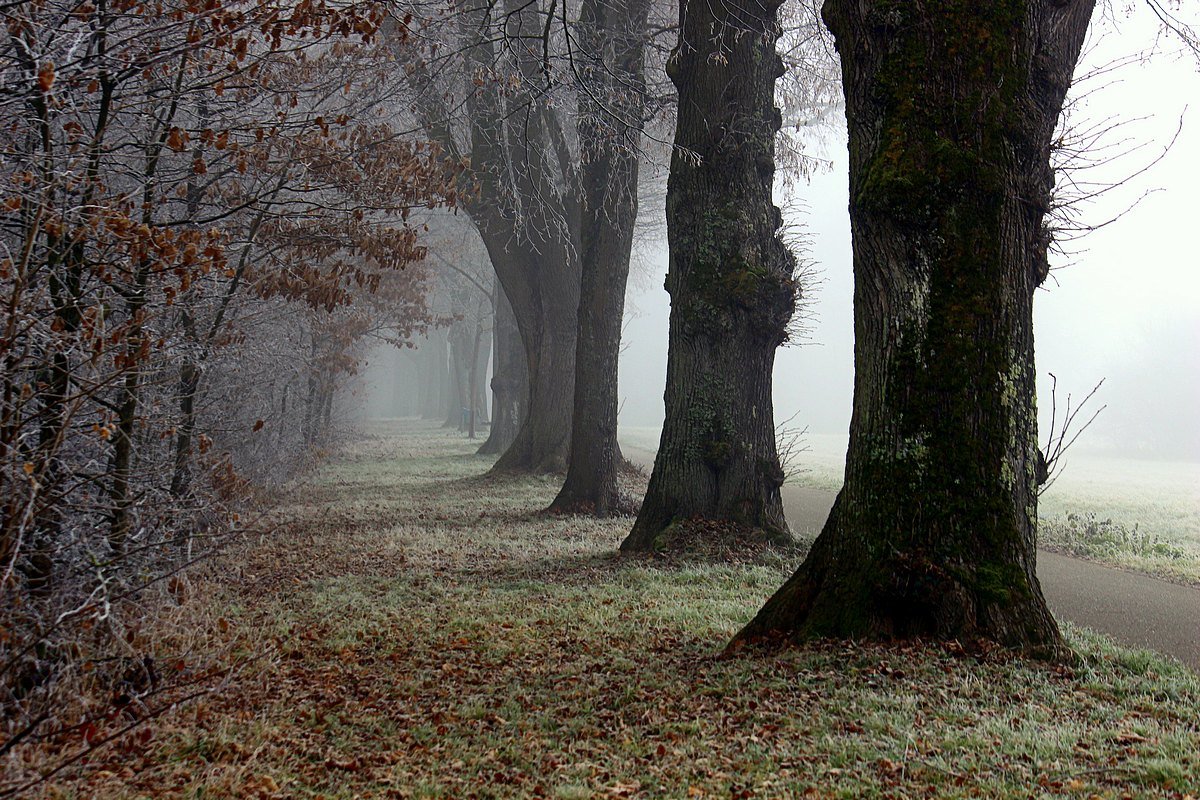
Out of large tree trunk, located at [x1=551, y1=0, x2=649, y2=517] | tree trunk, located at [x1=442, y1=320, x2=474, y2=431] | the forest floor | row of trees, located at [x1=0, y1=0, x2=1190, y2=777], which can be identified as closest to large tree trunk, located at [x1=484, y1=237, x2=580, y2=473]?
large tree trunk, located at [x1=551, y1=0, x2=649, y2=517]

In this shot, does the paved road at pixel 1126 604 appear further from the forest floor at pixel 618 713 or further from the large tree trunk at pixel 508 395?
the large tree trunk at pixel 508 395

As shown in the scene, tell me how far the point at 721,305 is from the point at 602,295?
13.7 feet

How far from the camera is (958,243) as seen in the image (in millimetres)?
4633

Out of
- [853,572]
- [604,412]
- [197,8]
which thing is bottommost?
[853,572]

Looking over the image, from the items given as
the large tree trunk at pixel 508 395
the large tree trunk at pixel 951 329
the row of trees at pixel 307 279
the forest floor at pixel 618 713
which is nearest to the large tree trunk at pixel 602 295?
the row of trees at pixel 307 279

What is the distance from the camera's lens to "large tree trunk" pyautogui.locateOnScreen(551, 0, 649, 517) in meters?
12.0

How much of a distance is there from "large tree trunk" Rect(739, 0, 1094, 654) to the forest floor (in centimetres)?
34

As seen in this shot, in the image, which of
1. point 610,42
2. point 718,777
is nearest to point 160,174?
point 718,777

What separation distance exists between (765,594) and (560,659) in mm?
2326

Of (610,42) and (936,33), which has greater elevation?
(610,42)

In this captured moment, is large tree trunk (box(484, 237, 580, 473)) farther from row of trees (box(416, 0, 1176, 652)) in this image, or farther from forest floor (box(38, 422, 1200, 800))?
row of trees (box(416, 0, 1176, 652))

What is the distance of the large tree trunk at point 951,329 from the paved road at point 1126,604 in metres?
2.21

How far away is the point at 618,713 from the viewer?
4254 mm

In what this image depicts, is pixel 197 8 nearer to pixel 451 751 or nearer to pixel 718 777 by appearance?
pixel 451 751
